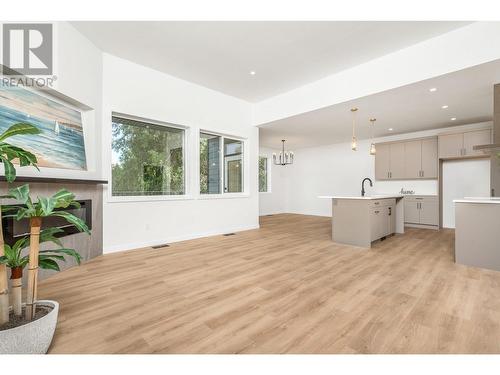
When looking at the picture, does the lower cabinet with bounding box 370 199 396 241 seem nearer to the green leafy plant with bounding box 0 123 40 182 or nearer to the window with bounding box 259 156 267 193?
the green leafy plant with bounding box 0 123 40 182

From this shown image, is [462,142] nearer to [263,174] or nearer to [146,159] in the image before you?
[263,174]

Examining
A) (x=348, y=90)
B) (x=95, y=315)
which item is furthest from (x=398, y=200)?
(x=95, y=315)

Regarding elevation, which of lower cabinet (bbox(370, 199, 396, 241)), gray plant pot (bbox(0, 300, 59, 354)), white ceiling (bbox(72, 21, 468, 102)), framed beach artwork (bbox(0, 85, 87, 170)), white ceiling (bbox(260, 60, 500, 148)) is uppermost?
white ceiling (bbox(72, 21, 468, 102))

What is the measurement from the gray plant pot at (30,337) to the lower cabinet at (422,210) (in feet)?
25.0

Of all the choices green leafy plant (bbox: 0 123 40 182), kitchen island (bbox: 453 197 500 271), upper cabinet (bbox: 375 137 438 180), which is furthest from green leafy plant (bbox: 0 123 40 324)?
upper cabinet (bbox: 375 137 438 180)

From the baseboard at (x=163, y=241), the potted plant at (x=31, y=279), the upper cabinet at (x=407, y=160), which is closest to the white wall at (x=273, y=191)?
the baseboard at (x=163, y=241)

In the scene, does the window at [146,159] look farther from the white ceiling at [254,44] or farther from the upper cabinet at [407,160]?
the upper cabinet at [407,160]

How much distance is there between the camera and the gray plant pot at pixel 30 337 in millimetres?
1305

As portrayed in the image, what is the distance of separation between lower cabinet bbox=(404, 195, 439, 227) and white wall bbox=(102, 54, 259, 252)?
4.36 m

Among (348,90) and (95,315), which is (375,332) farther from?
(348,90)

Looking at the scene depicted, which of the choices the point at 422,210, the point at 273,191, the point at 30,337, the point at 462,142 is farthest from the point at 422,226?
the point at 30,337

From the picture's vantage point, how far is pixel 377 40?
338 centimetres

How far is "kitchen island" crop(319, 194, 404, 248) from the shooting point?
4.19 m
